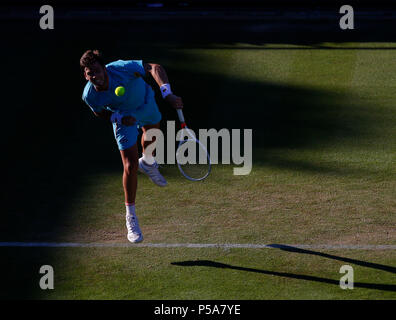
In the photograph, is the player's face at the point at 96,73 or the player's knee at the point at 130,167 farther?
the player's knee at the point at 130,167

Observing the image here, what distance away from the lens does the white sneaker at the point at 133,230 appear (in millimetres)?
8352

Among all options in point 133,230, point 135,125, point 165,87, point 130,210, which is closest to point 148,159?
point 135,125

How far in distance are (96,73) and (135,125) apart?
0.85 metres

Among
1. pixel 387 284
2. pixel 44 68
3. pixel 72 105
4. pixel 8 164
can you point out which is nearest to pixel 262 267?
pixel 387 284

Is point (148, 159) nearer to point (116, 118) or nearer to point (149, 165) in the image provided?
point (149, 165)

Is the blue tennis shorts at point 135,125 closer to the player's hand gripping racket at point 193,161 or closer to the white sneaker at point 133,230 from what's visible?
the white sneaker at point 133,230

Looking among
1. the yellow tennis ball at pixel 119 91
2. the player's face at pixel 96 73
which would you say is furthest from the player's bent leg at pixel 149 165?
the player's face at pixel 96 73

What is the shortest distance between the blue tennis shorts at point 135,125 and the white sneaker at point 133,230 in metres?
0.82

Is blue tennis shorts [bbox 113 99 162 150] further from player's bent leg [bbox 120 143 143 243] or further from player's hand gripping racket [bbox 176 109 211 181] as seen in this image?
player's hand gripping racket [bbox 176 109 211 181]

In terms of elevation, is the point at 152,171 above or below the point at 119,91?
below

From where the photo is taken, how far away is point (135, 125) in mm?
8562

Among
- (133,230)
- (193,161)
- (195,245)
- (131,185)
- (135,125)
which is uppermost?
(135,125)

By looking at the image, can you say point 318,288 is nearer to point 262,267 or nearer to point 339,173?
point 262,267

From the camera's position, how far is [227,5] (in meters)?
17.5
